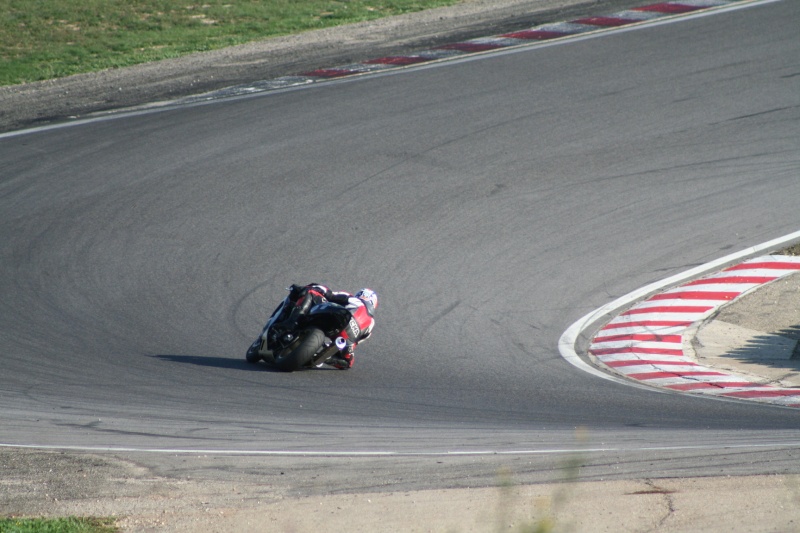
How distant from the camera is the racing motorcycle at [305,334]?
389 inches

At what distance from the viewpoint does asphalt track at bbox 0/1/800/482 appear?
8484mm

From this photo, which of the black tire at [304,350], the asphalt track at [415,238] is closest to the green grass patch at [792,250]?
the asphalt track at [415,238]

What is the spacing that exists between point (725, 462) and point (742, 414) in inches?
82.2

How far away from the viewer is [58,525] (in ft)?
19.2

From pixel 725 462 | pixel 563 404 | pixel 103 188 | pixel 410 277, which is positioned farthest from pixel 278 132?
pixel 725 462

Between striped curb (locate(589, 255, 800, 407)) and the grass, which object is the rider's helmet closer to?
striped curb (locate(589, 255, 800, 407))

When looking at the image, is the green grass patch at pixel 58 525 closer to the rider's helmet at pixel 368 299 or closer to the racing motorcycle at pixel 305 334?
the racing motorcycle at pixel 305 334

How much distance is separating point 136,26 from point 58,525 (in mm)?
20479

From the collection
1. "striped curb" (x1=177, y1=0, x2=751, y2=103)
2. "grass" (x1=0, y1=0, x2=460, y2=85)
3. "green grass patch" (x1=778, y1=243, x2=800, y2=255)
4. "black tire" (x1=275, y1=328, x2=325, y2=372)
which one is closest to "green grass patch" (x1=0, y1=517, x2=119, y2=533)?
"black tire" (x1=275, y1=328, x2=325, y2=372)

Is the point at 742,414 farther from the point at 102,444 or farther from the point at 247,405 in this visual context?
the point at 102,444

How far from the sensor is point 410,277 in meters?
13.3

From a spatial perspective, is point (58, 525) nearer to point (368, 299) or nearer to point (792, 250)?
point (368, 299)

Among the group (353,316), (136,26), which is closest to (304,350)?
(353,316)

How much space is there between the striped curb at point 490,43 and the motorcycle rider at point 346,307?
10544 millimetres
